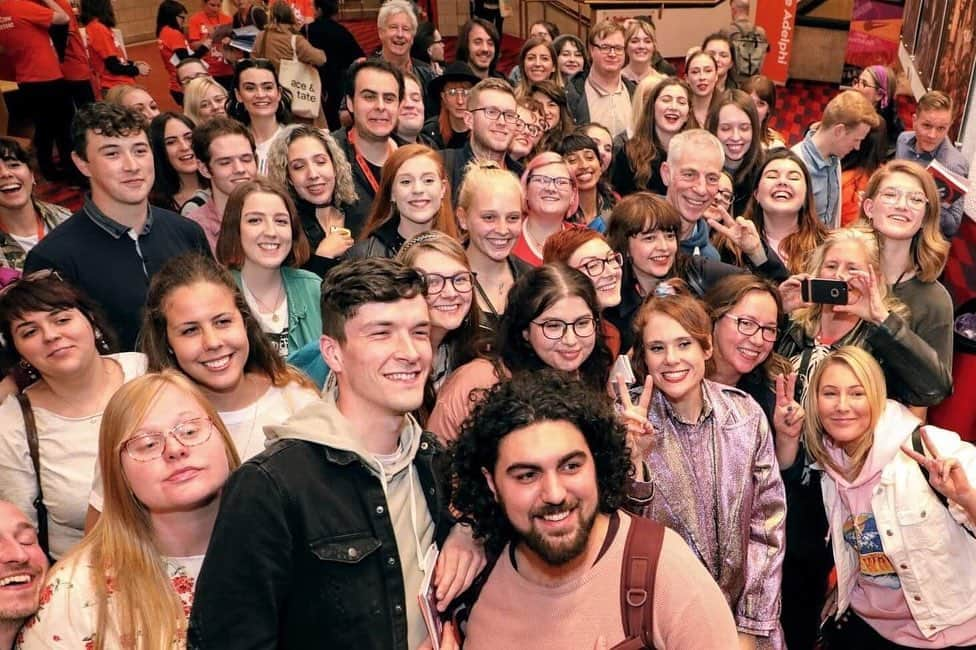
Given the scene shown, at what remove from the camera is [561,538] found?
5.65ft

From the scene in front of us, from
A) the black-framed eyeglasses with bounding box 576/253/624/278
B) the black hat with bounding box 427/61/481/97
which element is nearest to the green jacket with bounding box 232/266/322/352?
the black-framed eyeglasses with bounding box 576/253/624/278

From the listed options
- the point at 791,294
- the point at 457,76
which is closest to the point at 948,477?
the point at 791,294

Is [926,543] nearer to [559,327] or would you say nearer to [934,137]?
[559,327]

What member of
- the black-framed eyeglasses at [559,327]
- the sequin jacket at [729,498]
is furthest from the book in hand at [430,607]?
the black-framed eyeglasses at [559,327]

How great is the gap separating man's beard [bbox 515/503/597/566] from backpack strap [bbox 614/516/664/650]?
106 mm

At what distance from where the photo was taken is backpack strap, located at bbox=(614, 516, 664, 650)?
170 cm

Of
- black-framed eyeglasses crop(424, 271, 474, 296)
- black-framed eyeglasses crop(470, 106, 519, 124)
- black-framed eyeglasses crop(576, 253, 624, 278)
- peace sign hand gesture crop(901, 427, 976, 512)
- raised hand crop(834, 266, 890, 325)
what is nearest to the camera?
peace sign hand gesture crop(901, 427, 976, 512)

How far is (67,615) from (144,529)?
25cm

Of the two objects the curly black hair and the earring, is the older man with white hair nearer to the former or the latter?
the earring

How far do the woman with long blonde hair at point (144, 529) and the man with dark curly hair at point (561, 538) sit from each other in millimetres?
680

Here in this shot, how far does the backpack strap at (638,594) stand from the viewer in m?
1.70

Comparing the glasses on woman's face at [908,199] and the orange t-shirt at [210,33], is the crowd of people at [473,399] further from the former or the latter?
the orange t-shirt at [210,33]

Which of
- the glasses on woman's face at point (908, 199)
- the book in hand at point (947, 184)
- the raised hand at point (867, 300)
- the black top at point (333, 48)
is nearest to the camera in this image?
the raised hand at point (867, 300)

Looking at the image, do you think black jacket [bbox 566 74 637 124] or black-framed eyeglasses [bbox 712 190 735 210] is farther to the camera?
black jacket [bbox 566 74 637 124]
